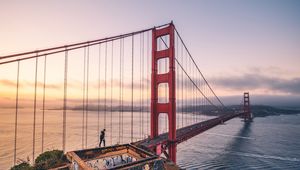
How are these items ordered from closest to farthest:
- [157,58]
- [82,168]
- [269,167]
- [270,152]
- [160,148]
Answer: [82,168]
[160,148]
[157,58]
[269,167]
[270,152]

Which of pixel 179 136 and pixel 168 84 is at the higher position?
pixel 168 84

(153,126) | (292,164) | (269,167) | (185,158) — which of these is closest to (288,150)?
(292,164)

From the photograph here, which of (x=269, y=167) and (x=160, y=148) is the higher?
(x=160, y=148)

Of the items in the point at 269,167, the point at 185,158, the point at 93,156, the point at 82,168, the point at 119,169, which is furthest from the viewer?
the point at 185,158

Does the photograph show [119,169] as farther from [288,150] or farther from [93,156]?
[288,150]

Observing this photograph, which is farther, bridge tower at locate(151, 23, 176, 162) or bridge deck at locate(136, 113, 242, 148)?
bridge tower at locate(151, 23, 176, 162)

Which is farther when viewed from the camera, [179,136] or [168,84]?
[179,136]

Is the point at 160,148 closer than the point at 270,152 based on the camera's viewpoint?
Yes

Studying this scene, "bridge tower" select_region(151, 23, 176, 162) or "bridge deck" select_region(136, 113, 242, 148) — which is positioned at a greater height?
"bridge tower" select_region(151, 23, 176, 162)
